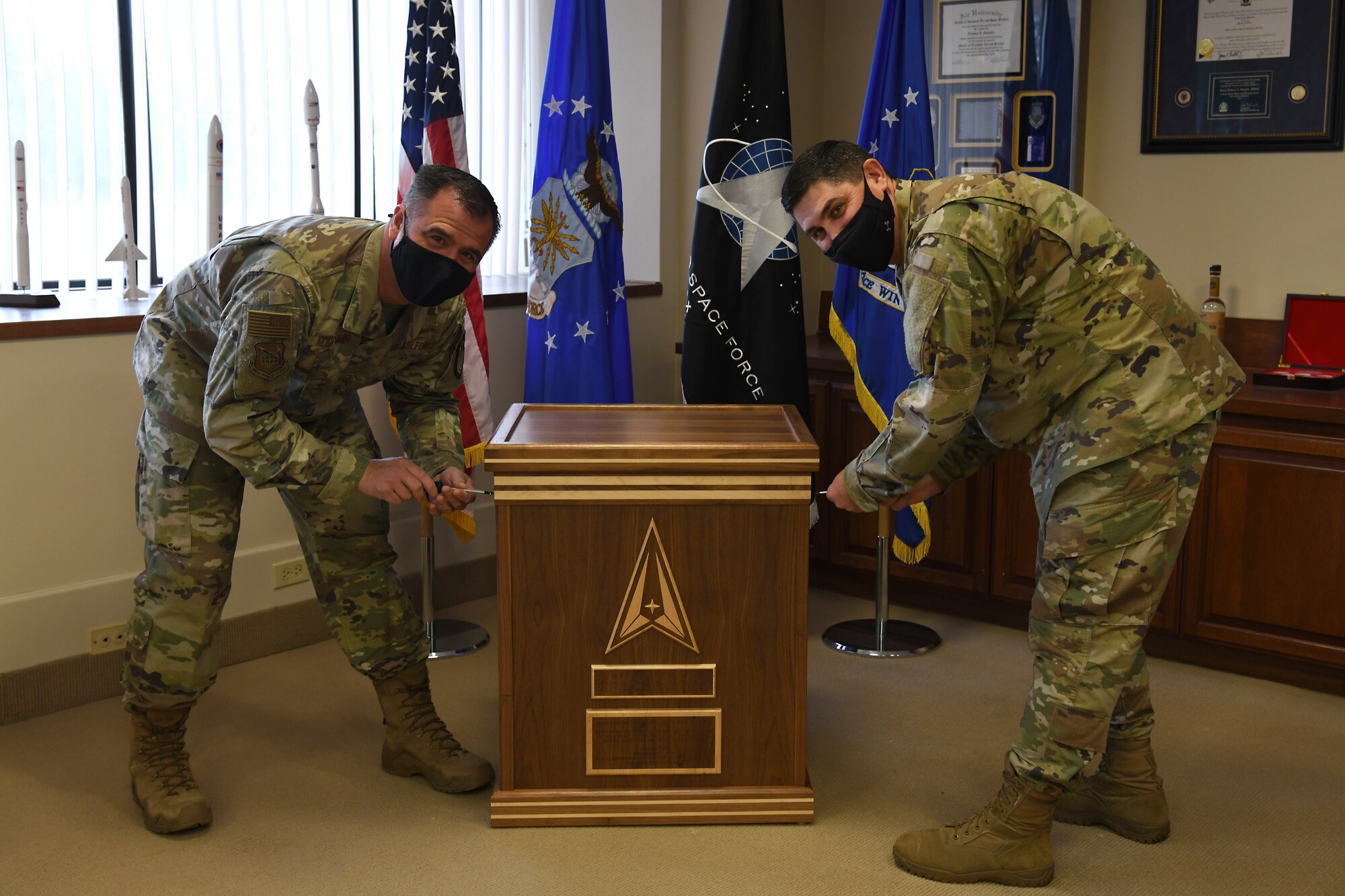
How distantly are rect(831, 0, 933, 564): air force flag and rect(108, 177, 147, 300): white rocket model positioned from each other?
1.96 metres

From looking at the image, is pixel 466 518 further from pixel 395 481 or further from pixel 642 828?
pixel 642 828

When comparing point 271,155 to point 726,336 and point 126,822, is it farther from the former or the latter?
point 126,822

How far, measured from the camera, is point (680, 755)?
97.6 inches

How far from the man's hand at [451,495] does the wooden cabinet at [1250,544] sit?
1761 millimetres

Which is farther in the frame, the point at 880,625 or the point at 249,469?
the point at 880,625

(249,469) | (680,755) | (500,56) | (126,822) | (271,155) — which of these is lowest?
(126,822)

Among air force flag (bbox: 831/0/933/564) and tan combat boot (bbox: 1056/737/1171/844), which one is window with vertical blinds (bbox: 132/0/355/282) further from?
tan combat boot (bbox: 1056/737/1171/844)

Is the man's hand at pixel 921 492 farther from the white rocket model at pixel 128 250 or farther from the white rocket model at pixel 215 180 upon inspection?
the white rocket model at pixel 128 250

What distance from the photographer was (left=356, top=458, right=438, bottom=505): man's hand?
237 cm

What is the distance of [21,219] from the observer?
3.27 m

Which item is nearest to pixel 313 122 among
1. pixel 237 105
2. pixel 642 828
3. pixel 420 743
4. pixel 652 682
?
pixel 237 105

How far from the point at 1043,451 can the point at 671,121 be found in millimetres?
2375

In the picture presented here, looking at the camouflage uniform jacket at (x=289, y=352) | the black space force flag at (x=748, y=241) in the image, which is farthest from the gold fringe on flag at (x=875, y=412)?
the camouflage uniform jacket at (x=289, y=352)

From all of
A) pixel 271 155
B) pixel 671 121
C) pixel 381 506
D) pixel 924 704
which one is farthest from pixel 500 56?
pixel 924 704
